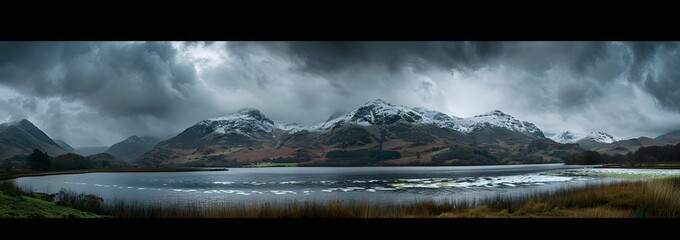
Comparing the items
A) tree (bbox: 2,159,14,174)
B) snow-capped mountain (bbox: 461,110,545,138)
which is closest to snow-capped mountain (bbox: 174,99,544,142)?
snow-capped mountain (bbox: 461,110,545,138)

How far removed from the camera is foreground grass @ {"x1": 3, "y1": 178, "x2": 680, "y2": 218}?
830 centimetres

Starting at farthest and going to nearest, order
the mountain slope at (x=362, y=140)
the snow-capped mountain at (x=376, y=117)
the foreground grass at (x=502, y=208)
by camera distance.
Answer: the snow-capped mountain at (x=376, y=117), the mountain slope at (x=362, y=140), the foreground grass at (x=502, y=208)

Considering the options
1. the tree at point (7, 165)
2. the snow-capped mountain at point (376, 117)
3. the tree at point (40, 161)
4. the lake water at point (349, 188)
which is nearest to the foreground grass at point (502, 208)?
the lake water at point (349, 188)

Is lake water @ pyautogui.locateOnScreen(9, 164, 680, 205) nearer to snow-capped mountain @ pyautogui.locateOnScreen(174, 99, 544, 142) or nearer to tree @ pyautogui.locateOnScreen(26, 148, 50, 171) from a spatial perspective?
tree @ pyautogui.locateOnScreen(26, 148, 50, 171)

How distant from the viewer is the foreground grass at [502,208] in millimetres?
8305

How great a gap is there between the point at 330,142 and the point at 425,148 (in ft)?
77.2

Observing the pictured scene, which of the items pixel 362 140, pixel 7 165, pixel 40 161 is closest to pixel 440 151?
pixel 362 140

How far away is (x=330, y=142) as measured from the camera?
108m

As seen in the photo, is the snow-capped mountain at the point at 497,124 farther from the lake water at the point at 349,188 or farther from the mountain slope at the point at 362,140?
the lake water at the point at 349,188

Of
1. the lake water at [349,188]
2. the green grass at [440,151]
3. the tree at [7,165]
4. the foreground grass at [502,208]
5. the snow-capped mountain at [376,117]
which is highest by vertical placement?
the snow-capped mountain at [376,117]

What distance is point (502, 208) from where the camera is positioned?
10.0m

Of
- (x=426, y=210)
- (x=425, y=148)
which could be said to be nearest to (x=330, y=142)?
(x=425, y=148)
